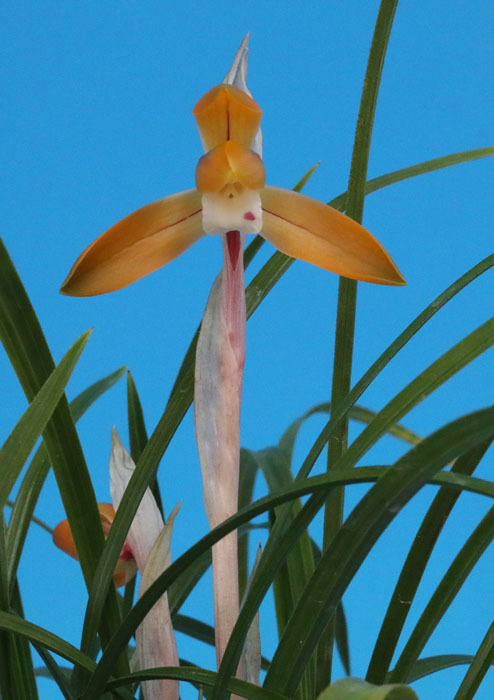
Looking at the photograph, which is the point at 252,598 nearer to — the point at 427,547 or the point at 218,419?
the point at 218,419

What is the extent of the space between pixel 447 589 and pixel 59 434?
1.29 ft

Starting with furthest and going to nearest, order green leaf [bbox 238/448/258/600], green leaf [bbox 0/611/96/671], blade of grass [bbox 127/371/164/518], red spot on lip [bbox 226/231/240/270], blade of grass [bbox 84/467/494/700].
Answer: green leaf [bbox 238/448/258/600], blade of grass [bbox 127/371/164/518], red spot on lip [bbox 226/231/240/270], green leaf [bbox 0/611/96/671], blade of grass [bbox 84/467/494/700]

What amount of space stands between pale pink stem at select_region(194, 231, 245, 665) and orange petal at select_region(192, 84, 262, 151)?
0.13 m

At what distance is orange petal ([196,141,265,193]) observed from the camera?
0.75 meters

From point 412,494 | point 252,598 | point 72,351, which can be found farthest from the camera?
point 72,351

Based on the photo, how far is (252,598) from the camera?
64cm

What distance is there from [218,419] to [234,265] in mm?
136

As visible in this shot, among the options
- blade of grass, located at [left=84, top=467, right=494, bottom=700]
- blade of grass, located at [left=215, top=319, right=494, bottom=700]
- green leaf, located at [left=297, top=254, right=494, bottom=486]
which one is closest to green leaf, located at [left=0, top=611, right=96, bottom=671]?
blade of grass, located at [left=84, top=467, right=494, bottom=700]

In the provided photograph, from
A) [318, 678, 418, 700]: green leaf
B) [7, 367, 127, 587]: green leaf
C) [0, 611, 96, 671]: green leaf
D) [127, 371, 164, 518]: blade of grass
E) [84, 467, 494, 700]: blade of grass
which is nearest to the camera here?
[318, 678, 418, 700]: green leaf

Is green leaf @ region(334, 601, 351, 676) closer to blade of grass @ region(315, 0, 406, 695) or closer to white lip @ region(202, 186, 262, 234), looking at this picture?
blade of grass @ region(315, 0, 406, 695)

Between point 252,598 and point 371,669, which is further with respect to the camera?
point 371,669

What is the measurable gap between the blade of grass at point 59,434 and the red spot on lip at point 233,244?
179 mm

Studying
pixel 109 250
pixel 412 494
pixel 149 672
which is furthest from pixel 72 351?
pixel 412 494

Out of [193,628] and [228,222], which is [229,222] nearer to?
[228,222]
